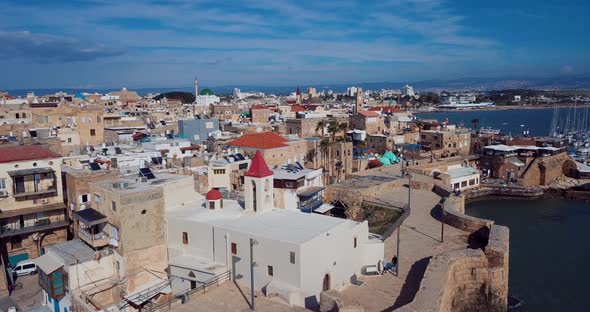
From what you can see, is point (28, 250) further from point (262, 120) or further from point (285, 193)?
point (262, 120)

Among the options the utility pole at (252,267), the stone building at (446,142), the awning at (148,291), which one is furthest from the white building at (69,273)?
the stone building at (446,142)

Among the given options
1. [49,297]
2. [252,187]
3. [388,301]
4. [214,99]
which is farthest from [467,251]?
[214,99]

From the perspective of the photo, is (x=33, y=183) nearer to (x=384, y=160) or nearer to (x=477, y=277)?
(x=477, y=277)

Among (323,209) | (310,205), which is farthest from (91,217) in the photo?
(323,209)

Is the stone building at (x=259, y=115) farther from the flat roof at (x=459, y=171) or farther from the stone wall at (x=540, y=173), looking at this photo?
the stone wall at (x=540, y=173)

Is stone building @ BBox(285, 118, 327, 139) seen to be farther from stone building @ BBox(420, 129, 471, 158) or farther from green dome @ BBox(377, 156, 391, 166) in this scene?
stone building @ BBox(420, 129, 471, 158)
